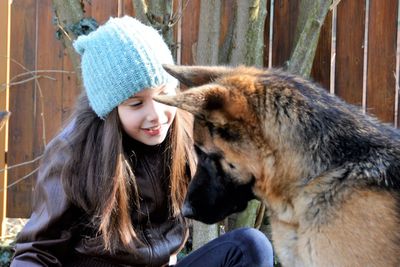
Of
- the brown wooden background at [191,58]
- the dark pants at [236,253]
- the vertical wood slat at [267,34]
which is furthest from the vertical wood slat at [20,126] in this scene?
the dark pants at [236,253]

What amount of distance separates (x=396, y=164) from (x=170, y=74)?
101 cm

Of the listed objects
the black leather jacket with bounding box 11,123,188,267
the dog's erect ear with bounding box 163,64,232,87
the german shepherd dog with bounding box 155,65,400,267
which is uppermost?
the dog's erect ear with bounding box 163,64,232,87

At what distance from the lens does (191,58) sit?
508 cm

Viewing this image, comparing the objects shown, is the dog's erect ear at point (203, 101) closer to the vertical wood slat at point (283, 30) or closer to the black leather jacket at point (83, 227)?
the black leather jacket at point (83, 227)

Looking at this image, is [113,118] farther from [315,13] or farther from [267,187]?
[315,13]

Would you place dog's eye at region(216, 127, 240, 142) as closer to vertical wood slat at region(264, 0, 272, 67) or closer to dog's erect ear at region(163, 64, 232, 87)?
dog's erect ear at region(163, 64, 232, 87)

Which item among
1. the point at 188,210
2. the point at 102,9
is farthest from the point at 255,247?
the point at 102,9

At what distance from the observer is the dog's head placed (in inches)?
91.4

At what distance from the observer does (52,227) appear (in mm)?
2711

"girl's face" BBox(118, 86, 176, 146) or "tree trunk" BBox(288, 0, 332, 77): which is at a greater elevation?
"tree trunk" BBox(288, 0, 332, 77)

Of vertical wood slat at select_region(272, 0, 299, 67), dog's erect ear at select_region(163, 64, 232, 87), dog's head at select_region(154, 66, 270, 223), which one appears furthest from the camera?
vertical wood slat at select_region(272, 0, 299, 67)

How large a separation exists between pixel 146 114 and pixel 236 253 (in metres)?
0.84

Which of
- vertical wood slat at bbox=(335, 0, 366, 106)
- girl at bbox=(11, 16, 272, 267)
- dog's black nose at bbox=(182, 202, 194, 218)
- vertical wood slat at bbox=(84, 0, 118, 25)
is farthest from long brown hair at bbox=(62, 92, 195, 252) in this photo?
vertical wood slat at bbox=(335, 0, 366, 106)

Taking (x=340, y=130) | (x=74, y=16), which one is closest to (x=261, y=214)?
(x=74, y=16)
